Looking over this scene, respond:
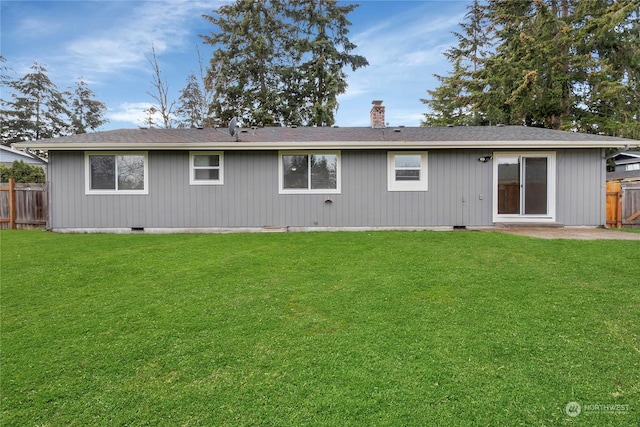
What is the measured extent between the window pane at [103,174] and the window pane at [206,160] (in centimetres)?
219

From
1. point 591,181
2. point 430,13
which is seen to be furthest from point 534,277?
point 430,13

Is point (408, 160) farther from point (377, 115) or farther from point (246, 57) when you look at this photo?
point (246, 57)

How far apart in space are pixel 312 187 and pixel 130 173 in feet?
16.0

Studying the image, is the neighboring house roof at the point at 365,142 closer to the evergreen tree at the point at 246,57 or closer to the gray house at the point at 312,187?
the gray house at the point at 312,187

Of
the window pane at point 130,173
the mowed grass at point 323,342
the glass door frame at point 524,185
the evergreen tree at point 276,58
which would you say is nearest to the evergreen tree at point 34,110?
the evergreen tree at point 276,58

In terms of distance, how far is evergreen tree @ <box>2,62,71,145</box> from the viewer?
31.5 m

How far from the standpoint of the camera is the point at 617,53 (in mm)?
15656

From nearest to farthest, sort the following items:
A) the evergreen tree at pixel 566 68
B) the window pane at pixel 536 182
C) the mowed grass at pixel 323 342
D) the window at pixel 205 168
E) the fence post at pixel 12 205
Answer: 1. the mowed grass at pixel 323 342
2. the window pane at pixel 536 182
3. the window at pixel 205 168
4. the fence post at pixel 12 205
5. the evergreen tree at pixel 566 68

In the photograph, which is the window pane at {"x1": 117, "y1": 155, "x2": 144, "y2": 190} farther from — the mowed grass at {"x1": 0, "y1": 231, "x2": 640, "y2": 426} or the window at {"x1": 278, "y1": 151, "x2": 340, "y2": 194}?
the mowed grass at {"x1": 0, "y1": 231, "x2": 640, "y2": 426}

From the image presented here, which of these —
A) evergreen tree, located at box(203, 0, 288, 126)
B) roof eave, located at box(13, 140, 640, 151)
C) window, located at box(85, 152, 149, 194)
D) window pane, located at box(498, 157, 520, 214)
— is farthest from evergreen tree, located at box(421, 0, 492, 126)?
window, located at box(85, 152, 149, 194)

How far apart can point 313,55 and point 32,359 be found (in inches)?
901

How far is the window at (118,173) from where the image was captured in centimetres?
864

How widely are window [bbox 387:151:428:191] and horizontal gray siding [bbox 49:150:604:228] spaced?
0.16m

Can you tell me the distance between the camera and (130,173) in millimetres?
8680
